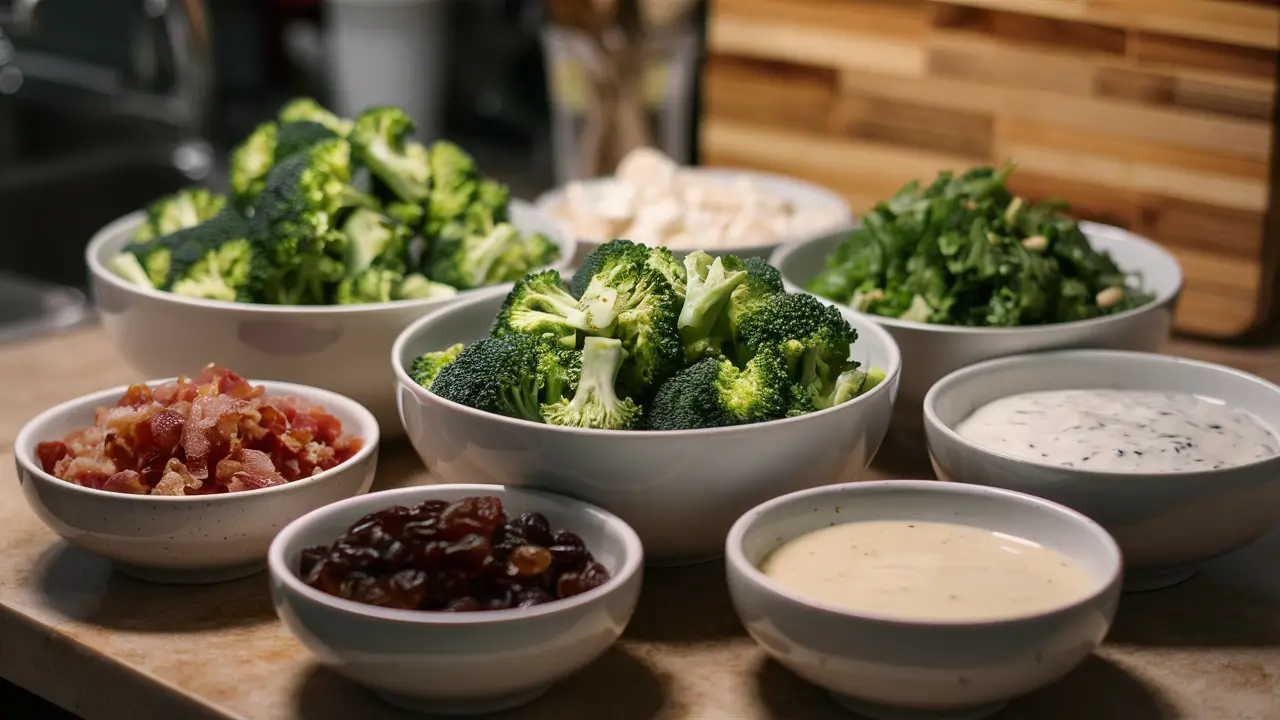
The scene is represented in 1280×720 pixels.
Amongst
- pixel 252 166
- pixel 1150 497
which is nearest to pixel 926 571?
pixel 1150 497

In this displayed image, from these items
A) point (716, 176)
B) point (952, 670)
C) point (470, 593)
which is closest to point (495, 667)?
point (470, 593)

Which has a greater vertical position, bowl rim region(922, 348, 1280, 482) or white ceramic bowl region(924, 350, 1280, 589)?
bowl rim region(922, 348, 1280, 482)

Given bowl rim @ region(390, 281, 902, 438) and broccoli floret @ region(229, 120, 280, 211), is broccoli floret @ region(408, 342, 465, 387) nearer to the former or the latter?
bowl rim @ region(390, 281, 902, 438)

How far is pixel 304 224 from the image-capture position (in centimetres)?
164

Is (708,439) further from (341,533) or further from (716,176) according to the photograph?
(716,176)

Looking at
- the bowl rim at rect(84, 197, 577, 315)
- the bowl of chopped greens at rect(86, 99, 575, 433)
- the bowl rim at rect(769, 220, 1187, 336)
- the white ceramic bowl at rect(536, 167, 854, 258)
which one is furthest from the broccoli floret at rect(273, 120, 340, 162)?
the bowl rim at rect(769, 220, 1187, 336)

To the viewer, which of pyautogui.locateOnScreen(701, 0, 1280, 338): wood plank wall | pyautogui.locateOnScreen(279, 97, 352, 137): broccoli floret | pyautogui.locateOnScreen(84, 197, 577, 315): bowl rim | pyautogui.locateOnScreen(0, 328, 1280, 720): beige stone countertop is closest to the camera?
pyautogui.locateOnScreen(0, 328, 1280, 720): beige stone countertop

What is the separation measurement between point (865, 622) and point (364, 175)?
36.7 inches

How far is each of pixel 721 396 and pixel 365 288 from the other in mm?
511

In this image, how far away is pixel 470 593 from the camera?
1173mm

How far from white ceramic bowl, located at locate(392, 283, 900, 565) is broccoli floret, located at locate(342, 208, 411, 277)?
0.31m

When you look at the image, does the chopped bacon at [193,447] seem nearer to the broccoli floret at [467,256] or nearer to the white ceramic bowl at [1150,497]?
the broccoli floret at [467,256]

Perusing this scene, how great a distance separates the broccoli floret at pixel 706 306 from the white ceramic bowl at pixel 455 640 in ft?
0.87

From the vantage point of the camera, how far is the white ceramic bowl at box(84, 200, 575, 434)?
5.28ft
